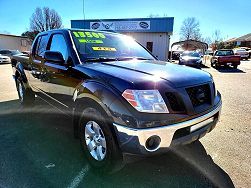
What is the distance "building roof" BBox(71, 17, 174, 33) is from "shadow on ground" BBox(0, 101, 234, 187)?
747 inches

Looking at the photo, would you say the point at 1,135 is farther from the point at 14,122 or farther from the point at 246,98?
the point at 246,98

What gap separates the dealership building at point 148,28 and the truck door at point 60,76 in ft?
62.0

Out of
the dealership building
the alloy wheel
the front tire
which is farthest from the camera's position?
the dealership building

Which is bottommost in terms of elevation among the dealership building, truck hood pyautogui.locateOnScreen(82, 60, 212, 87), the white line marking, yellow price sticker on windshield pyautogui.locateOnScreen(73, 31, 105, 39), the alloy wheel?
the white line marking

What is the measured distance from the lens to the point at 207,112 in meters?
2.52

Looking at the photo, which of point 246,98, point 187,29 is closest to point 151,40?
point 246,98

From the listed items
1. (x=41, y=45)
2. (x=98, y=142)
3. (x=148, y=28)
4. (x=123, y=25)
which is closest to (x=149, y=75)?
(x=98, y=142)

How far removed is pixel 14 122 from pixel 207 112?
378cm

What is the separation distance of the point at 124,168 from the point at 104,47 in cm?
190

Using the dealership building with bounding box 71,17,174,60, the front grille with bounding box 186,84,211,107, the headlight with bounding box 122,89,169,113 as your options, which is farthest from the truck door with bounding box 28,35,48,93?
the dealership building with bounding box 71,17,174,60

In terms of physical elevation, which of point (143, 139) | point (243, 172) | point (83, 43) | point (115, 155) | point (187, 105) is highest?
point (83, 43)

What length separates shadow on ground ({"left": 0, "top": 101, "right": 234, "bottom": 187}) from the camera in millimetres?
2484

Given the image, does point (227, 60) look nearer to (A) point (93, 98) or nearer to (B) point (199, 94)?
(B) point (199, 94)

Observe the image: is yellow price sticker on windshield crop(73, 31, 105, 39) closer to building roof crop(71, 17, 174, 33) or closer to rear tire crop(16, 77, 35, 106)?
rear tire crop(16, 77, 35, 106)
